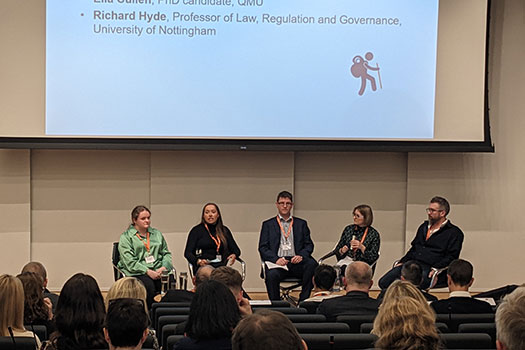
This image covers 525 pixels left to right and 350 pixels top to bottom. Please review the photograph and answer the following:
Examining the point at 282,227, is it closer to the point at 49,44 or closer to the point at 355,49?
the point at 355,49

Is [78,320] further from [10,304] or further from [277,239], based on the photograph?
[277,239]

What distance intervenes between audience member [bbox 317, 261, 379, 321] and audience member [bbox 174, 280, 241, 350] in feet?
4.78

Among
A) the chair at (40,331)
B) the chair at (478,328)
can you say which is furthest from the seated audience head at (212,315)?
the chair at (478,328)

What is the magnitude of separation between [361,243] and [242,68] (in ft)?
6.69

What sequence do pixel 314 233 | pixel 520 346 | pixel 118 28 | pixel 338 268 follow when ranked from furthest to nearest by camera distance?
pixel 314 233, pixel 118 28, pixel 338 268, pixel 520 346

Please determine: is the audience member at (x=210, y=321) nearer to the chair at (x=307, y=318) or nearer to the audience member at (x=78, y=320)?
the audience member at (x=78, y=320)

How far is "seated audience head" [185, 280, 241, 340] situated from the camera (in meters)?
3.09

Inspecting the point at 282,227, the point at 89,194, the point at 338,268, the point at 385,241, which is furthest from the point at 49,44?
the point at 385,241

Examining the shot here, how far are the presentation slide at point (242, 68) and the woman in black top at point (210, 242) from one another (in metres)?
0.90

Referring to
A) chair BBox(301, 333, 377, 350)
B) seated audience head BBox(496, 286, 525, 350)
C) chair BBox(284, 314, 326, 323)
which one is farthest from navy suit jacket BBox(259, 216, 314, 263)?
seated audience head BBox(496, 286, 525, 350)

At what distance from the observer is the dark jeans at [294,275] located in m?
6.74

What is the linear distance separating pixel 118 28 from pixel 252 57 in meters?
1.30

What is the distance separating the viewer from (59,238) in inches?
300

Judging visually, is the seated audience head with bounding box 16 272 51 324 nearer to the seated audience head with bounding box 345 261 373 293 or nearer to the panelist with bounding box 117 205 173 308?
the seated audience head with bounding box 345 261 373 293
